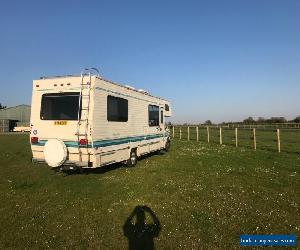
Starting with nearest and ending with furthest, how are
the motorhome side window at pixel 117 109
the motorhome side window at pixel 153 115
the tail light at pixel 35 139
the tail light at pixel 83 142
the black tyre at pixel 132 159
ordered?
the tail light at pixel 83 142 < the tail light at pixel 35 139 < the motorhome side window at pixel 117 109 < the black tyre at pixel 132 159 < the motorhome side window at pixel 153 115

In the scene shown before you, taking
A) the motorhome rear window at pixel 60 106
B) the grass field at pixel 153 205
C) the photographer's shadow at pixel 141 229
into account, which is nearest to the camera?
the photographer's shadow at pixel 141 229

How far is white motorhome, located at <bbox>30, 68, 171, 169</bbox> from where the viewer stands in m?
12.0

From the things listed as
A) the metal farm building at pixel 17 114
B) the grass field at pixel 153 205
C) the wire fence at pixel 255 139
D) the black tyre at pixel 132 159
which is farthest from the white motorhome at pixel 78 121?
the metal farm building at pixel 17 114

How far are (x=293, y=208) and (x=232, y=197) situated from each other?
169 cm

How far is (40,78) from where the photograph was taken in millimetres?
13336

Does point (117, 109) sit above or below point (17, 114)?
below

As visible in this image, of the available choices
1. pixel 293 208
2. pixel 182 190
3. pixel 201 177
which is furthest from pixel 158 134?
pixel 293 208

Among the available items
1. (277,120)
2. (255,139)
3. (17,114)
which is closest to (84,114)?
(255,139)

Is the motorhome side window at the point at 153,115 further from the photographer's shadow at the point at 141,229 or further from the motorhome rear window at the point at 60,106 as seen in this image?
the photographer's shadow at the point at 141,229

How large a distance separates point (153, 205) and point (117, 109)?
625 cm

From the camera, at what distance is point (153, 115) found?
19.3m

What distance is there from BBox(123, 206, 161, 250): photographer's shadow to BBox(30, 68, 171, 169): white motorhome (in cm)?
454

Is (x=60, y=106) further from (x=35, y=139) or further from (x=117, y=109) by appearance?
(x=117, y=109)

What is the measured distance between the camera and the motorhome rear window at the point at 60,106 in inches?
486
